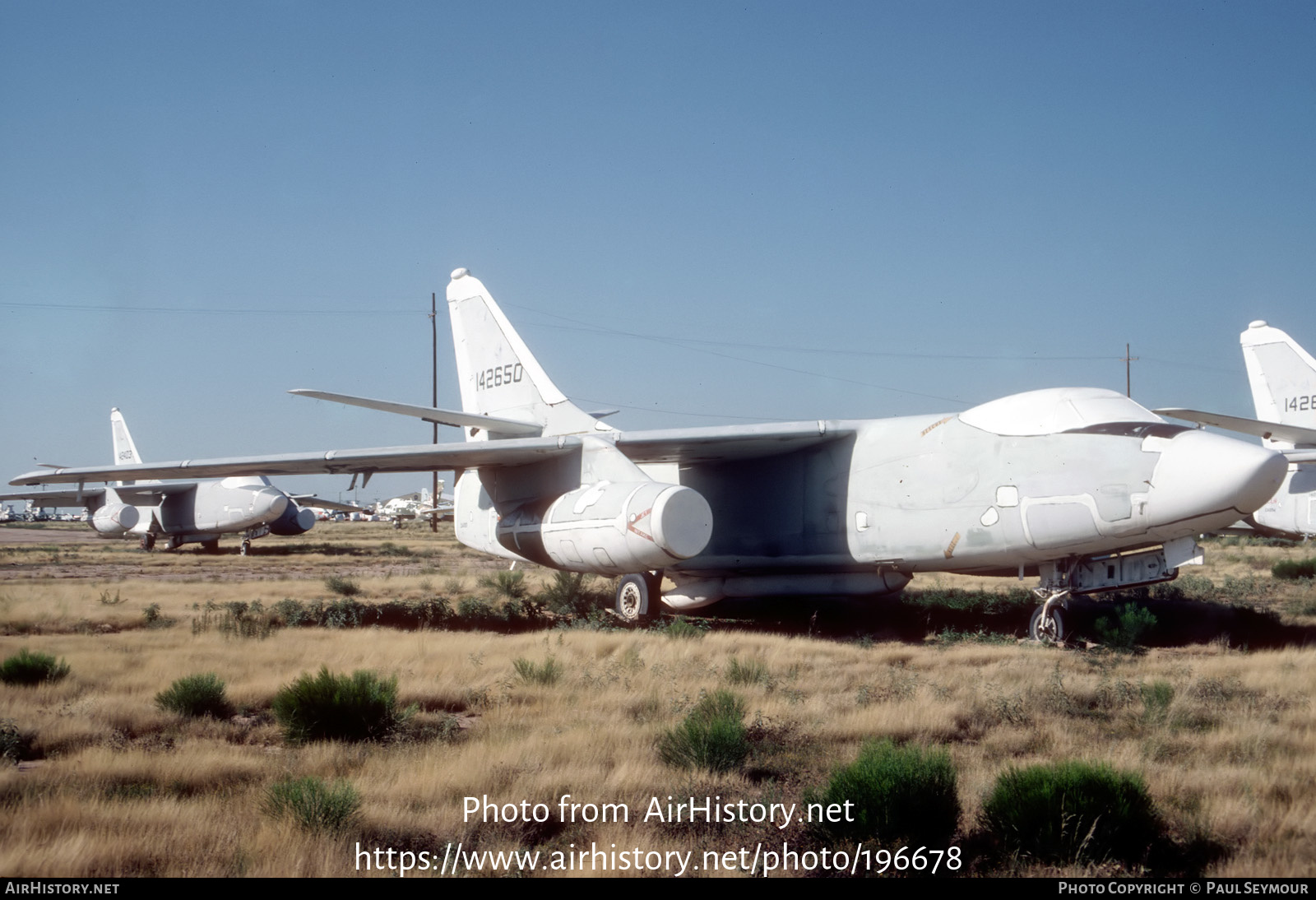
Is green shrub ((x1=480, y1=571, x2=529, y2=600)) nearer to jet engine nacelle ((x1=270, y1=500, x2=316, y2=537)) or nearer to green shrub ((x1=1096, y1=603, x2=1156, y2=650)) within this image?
green shrub ((x1=1096, y1=603, x2=1156, y2=650))

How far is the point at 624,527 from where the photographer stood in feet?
39.4

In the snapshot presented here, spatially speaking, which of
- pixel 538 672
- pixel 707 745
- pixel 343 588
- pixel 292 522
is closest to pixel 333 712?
pixel 538 672

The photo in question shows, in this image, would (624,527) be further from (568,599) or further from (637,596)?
(568,599)

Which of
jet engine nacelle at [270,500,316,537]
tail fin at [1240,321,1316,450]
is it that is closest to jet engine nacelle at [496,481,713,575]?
tail fin at [1240,321,1316,450]

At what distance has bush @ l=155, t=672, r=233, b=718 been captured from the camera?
7336 millimetres

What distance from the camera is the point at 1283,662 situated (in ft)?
31.2

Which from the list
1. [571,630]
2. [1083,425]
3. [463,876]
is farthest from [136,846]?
[1083,425]

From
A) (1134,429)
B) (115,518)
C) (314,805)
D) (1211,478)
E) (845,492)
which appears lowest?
(115,518)

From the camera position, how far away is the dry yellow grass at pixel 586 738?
14.7 feet

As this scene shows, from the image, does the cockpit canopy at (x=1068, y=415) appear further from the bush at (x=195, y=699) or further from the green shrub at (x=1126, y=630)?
the bush at (x=195, y=699)

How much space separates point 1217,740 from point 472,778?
4.84 meters

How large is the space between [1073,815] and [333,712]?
475cm

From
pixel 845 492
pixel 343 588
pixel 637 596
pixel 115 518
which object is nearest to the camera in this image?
pixel 845 492

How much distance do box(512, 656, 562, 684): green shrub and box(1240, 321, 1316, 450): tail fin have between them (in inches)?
786
